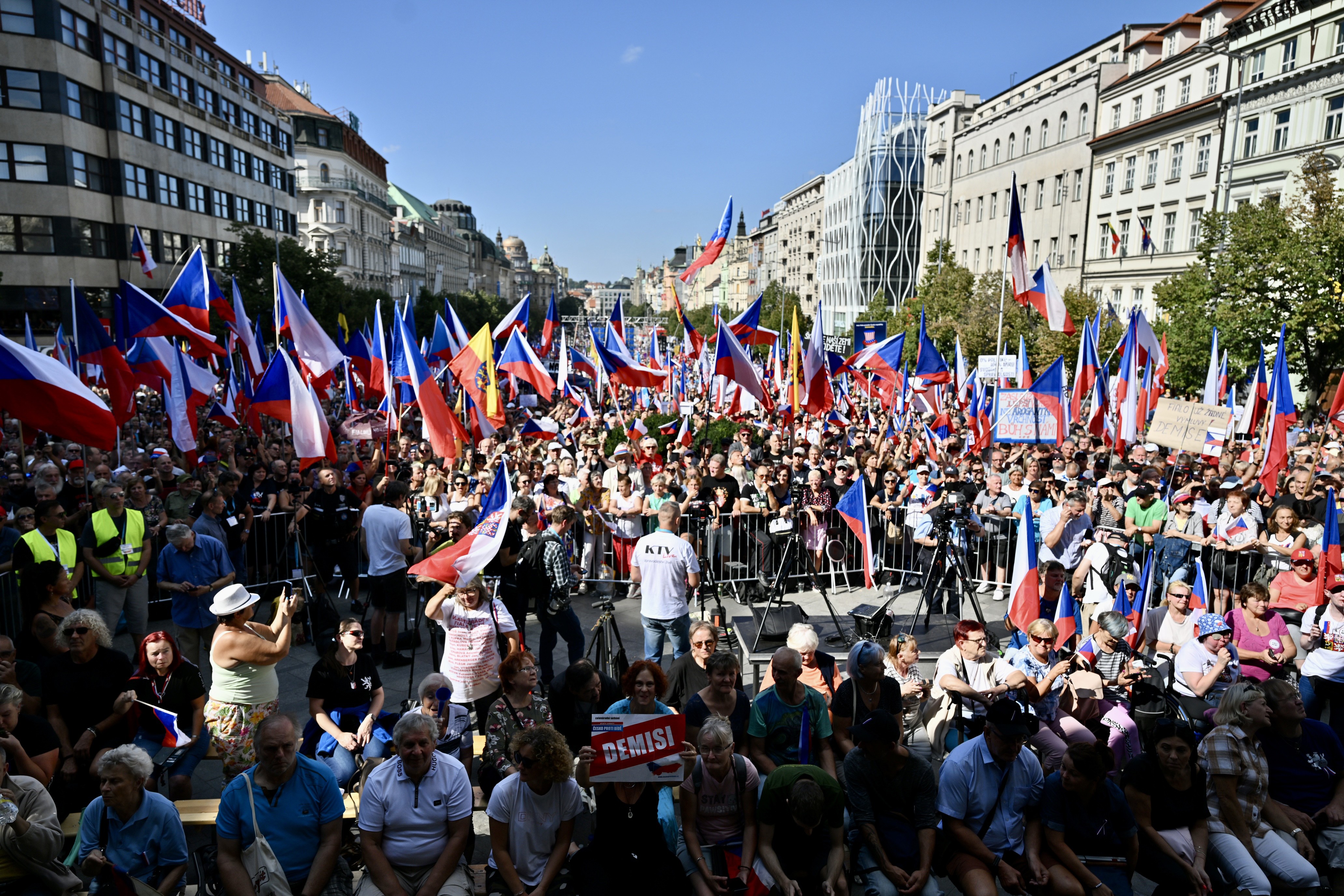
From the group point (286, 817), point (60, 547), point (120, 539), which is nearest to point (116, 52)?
point (120, 539)

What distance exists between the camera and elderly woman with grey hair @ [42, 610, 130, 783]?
5148 mm

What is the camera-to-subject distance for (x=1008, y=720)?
4680 mm

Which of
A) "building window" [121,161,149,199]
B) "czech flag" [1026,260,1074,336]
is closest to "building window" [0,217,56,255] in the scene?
"building window" [121,161,149,199]

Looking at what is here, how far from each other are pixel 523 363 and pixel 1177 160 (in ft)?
125

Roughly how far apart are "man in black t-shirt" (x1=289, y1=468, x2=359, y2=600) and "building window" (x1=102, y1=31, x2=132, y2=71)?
3418 cm

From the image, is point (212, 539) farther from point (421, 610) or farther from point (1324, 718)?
point (1324, 718)

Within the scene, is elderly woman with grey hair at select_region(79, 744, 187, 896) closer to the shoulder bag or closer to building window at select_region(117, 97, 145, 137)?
the shoulder bag

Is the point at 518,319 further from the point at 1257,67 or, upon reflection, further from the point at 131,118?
the point at 1257,67

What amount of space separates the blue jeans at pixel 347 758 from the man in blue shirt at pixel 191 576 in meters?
2.57

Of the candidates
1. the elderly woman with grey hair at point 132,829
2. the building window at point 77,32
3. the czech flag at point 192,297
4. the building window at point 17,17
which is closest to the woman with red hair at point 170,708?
the elderly woman with grey hair at point 132,829

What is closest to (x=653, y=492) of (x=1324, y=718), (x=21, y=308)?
(x=1324, y=718)

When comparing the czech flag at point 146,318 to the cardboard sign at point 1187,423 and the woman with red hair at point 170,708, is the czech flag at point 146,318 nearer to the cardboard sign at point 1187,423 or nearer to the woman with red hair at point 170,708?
the woman with red hair at point 170,708

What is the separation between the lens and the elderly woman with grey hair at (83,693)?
5148 mm

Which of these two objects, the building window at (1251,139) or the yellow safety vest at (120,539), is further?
the building window at (1251,139)
